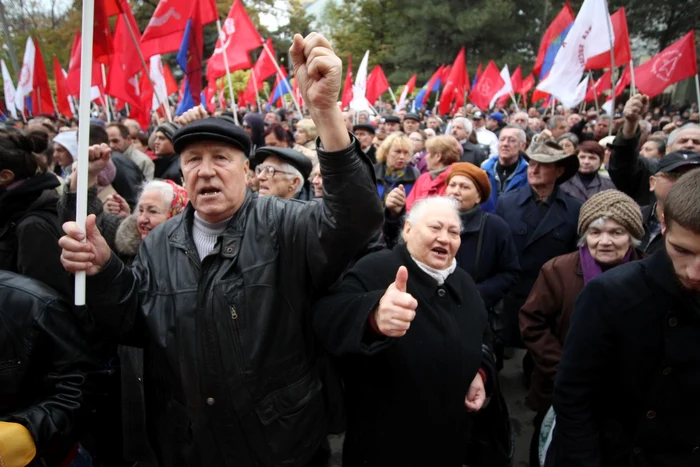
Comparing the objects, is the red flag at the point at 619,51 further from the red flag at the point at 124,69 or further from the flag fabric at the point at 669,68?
the red flag at the point at 124,69

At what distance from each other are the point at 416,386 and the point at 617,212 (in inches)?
56.7

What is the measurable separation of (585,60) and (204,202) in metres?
5.67

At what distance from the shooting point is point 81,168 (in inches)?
57.3

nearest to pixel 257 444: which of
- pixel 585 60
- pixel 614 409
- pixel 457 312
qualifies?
pixel 457 312

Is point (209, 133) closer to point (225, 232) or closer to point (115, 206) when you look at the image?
point (225, 232)

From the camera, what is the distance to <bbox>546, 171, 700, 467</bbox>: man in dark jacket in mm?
1522

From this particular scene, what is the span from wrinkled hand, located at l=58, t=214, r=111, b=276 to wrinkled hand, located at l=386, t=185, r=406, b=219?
201 centimetres

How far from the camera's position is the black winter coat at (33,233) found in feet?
7.47

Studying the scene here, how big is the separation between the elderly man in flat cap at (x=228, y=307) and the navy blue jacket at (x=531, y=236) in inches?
95.0

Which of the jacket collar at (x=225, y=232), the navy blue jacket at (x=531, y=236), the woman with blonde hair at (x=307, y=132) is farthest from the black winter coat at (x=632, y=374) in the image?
the woman with blonde hair at (x=307, y=132)

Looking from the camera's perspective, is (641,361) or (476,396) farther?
(476,396)

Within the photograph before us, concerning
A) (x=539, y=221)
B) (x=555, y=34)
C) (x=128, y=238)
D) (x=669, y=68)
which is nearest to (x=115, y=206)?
(x=128, y=238)

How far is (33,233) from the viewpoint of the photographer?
229cm

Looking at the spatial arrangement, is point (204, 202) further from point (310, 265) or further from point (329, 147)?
point (329, 147)
